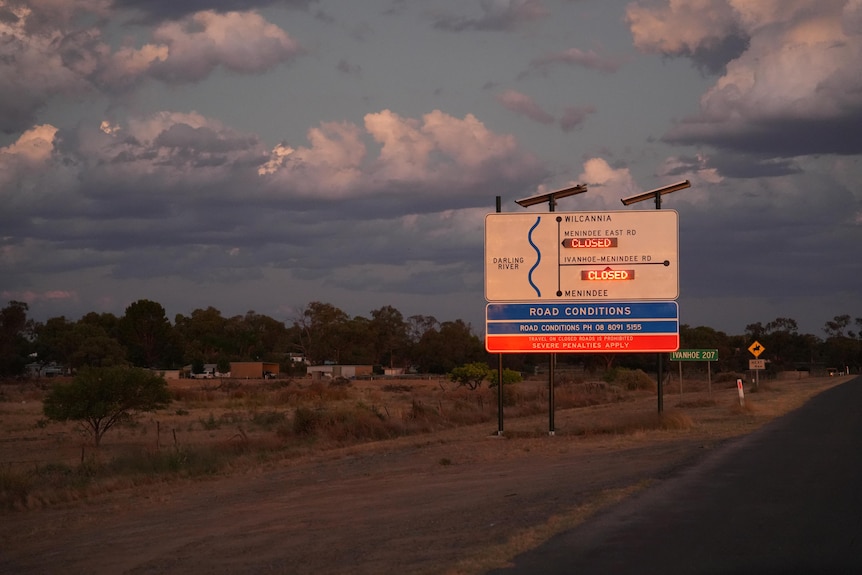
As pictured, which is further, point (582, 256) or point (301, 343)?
point (301, 343)

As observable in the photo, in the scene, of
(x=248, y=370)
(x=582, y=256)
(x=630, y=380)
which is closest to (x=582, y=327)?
(x=582, y=256)

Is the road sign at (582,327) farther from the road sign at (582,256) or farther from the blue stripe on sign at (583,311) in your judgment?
the road sign at (582,256)

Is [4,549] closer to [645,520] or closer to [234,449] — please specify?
[645,520]

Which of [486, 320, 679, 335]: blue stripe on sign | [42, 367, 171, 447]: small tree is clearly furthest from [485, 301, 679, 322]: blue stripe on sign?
[42, 367, 171, 447]: small tree

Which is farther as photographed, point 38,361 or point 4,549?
point 38,361

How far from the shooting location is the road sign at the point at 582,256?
26219 mm

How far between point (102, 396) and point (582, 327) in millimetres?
18117

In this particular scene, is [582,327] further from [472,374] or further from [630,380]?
[630,380]

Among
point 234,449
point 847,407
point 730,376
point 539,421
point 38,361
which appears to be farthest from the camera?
point 38,361

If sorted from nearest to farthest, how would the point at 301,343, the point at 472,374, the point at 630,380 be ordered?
the point at 472,374
the point at 630,380
the point at 301,343

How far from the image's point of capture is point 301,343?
535 ft

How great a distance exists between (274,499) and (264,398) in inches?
1942

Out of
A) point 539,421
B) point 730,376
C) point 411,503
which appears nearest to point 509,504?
point 411,503

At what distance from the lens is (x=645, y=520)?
11.8 m
